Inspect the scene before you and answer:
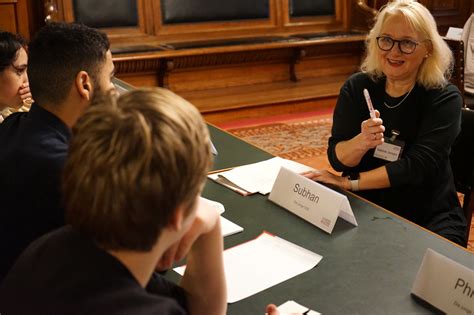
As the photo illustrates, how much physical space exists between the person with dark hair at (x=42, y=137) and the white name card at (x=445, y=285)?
2.52 feet

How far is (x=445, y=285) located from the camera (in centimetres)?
119

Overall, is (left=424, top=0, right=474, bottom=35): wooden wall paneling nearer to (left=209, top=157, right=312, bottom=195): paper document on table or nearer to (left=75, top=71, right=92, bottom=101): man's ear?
(left=209, top=157, right=312, bottom=195): paper document on table

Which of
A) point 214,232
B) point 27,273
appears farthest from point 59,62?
point 27,273

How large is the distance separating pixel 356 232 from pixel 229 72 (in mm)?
4109

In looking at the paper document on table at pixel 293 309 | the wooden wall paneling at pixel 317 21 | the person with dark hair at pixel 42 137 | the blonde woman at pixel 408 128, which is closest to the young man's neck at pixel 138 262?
the paper document on table at pixel 293 309

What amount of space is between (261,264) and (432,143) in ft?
2.96

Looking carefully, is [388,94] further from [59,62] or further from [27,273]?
[27,273]

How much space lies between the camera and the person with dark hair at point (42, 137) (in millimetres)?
1290

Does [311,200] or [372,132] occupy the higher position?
[372,132]

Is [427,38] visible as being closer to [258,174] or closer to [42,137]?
[258,174]

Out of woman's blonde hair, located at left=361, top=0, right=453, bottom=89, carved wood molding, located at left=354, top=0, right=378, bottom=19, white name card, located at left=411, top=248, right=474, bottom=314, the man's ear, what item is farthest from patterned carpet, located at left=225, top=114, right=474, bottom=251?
white name card, located at left=411, top=248, right=474, bottom=314

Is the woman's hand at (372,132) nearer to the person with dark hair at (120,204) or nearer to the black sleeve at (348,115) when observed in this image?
the black sleeve at (348,115)

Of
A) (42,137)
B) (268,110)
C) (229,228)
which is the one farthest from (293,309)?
(268,110)

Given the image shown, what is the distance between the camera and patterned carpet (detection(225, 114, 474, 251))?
4.21m
